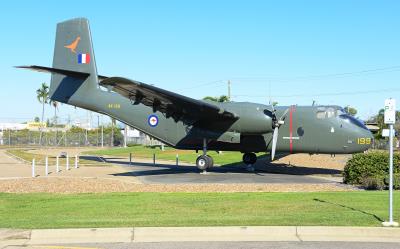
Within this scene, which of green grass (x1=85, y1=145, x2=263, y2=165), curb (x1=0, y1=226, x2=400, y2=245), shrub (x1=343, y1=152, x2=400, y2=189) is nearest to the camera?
curb (x1=0, y1=226, x2=400, y2=245)

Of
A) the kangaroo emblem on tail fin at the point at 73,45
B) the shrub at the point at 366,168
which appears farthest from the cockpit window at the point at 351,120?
the kangaroo emblem on tail fin at the point at 73,45

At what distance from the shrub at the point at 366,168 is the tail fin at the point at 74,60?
1522 cm

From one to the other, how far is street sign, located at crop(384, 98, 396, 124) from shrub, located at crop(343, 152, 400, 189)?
884cm

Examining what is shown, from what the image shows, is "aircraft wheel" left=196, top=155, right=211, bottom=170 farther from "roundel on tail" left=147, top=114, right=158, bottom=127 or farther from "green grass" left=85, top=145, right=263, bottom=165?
"green grass" left=85, top=145, right=263, bottom=165

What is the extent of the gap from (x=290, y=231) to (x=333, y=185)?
9.82 metres

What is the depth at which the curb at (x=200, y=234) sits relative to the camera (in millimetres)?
9023

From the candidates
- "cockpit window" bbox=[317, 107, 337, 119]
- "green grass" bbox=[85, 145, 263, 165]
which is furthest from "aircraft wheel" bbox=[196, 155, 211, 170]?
"green grass" bbox=[85, 145, 263, 165]

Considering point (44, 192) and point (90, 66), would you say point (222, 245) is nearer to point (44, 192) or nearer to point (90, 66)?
point (44, 192)

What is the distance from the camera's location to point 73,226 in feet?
32.0

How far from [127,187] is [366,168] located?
927 centimetres

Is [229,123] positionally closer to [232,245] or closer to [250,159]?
[250,159]

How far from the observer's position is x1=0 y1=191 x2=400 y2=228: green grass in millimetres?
10117

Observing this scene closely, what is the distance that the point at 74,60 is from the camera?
27938 millimetres

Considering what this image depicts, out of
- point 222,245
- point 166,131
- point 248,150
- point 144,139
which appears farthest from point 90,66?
point 144,139
